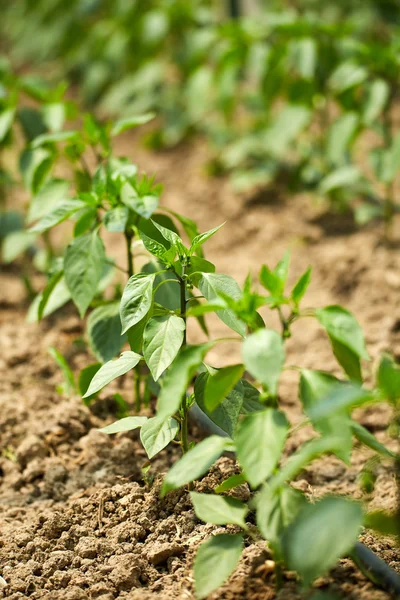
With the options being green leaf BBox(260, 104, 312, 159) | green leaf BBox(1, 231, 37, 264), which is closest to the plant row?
green leaf BBox(1, 231, 37, 264)

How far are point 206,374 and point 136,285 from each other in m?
0.26

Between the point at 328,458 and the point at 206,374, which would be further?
the point at 328,458

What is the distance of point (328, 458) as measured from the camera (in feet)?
7.07

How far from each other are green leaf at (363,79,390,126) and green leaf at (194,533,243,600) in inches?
86.7

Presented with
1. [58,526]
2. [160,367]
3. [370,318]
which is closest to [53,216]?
[160,367]

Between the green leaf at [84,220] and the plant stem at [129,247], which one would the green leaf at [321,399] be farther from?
the green leaf at [84,220]

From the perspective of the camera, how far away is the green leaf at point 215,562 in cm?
130

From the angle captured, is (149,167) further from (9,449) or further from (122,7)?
(9,449)

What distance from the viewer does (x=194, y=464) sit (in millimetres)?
1366

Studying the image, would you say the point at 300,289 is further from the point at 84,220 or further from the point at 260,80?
the point at 260,80

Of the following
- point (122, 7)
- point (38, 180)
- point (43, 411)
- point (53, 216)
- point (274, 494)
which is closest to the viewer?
point (274, 494)

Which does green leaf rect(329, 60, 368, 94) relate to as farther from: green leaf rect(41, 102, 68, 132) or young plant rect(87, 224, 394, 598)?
young plant rect(87, 224, 394, 598)

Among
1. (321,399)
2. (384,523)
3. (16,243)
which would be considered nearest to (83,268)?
(321,399)

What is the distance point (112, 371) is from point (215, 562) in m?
0.50
